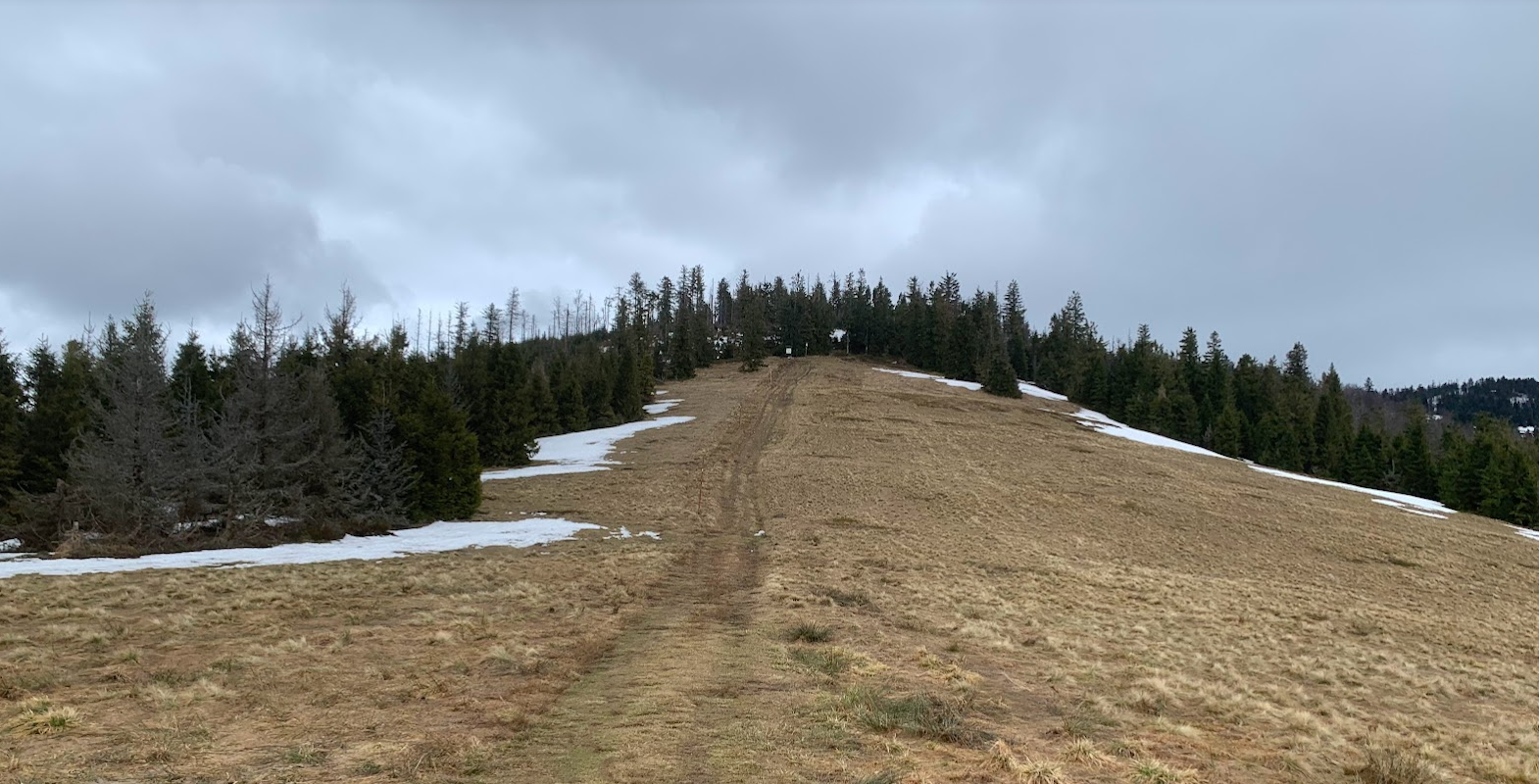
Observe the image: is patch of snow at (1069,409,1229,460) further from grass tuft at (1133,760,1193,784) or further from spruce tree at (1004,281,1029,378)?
grass tuft at (1133,760,1193,784)

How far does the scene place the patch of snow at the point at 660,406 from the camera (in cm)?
6544

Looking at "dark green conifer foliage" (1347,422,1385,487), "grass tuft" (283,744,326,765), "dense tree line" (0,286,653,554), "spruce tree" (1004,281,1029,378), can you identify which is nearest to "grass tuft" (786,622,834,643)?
"grass tuft" (283,744,326,765)

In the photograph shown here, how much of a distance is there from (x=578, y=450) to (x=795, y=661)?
38784mm

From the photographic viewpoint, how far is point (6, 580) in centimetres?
1368

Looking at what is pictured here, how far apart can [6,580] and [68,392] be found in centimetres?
1550

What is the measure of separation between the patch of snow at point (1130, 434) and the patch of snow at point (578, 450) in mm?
36429

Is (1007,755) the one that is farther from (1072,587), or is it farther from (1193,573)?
(1193,573)

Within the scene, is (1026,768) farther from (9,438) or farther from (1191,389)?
(1191,389)

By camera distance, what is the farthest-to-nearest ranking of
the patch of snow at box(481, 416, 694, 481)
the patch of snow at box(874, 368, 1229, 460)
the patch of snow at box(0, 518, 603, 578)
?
the patch of snow at box(874, 368, 1229, 460) → the patch of snow at box(481, 416, 694, 481) → the patch of snow at box(0, 518, 603, 578)

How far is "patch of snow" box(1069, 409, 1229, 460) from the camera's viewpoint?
Result: 58625 mm

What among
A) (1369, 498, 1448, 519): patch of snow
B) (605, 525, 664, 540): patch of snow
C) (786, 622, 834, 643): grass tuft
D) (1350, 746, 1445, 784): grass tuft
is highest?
(605, 525, 664, 540): patch of snow

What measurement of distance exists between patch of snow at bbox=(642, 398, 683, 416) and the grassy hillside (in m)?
36.0

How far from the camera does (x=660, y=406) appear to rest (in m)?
68.9

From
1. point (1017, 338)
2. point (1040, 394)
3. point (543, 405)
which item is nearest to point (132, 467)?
point (543, 405)
